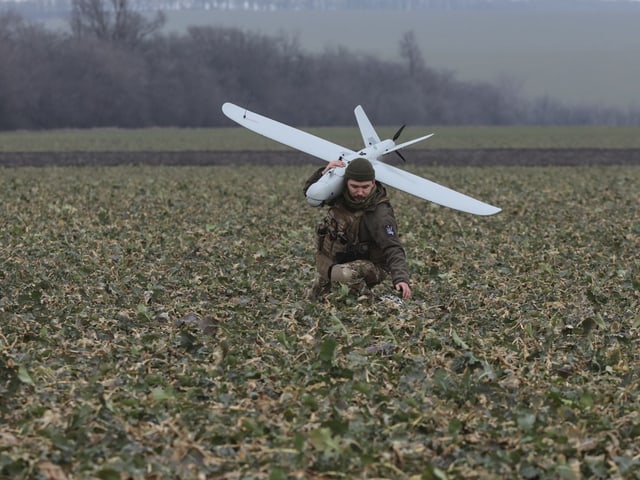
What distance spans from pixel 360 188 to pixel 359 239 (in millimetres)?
778

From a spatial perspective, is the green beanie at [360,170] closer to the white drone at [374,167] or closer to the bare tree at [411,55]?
the white drone at [374,167]

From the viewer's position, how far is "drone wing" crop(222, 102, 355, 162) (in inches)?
480

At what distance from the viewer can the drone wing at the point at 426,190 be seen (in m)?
11.4

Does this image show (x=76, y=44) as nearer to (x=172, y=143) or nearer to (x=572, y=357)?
(x=172, y=143)

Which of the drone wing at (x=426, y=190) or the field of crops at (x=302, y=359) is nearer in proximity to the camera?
the field of crops at (x=302, y=359)

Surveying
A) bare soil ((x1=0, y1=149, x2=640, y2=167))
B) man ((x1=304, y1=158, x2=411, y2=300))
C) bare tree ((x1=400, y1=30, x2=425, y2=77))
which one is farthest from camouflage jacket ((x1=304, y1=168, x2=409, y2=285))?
bare tree ((x1=400, y1=30, x2=425, y2=77))

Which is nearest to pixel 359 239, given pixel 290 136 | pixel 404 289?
pixel 404 289

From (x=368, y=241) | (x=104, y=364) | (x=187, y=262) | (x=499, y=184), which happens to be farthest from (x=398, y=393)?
(x=499, y=184)

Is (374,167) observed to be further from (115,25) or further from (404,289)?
(115,25)

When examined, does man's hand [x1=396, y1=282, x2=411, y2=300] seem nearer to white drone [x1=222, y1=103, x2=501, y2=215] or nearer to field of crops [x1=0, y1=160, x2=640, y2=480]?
field of crops [x1=0, y1=160, x2=640, y2=480]

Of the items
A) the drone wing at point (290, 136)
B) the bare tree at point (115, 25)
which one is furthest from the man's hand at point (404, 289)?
the bare tree at point (115, 25)

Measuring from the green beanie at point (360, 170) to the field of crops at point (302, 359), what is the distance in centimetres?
133

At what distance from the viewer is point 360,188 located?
10.7 m

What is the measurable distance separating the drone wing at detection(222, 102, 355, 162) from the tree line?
8087 cm
